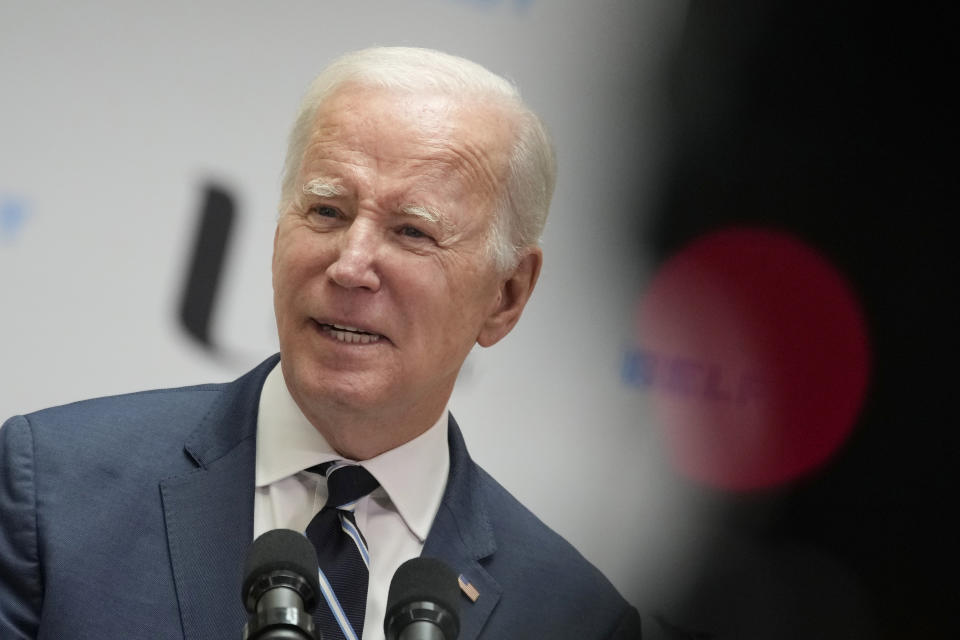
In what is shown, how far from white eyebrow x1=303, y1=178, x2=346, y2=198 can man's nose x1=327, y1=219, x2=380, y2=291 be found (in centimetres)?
6

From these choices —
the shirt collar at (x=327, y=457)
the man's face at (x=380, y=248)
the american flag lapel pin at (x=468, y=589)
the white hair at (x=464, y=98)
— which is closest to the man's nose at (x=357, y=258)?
the man's face at (x=380, y=248)

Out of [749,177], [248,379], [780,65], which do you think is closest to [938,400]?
[749,177]

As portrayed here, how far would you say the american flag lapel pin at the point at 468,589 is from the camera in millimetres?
2199

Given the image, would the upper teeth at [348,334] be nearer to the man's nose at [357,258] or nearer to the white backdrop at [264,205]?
the man's nose at [357,258]

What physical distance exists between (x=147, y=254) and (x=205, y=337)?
21cm

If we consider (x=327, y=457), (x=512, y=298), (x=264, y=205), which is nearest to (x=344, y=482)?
(x=327, y=457)

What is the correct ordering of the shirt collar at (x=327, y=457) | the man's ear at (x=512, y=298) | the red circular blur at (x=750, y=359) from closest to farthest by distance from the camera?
the shirt collar at (x=327, y=457)
the man's ear at (x=512, y=298)
the red circular blur at (x=750, y=359)

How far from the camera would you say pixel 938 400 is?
9.26ft

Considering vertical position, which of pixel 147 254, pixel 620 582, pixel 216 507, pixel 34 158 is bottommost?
pixel 620 582

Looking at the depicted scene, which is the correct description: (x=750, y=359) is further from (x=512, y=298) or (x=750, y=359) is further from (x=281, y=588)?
(x=281, y=588)

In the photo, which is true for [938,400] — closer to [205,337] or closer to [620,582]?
[620,582]

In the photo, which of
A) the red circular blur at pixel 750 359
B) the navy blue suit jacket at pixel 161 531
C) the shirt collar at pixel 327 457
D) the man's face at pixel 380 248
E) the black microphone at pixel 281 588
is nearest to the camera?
the black microphone at pixel 281 588

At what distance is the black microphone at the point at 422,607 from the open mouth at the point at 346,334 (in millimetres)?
632

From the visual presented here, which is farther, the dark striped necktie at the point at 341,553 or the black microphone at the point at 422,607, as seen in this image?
the dark striped necktie at the point at 341,553
